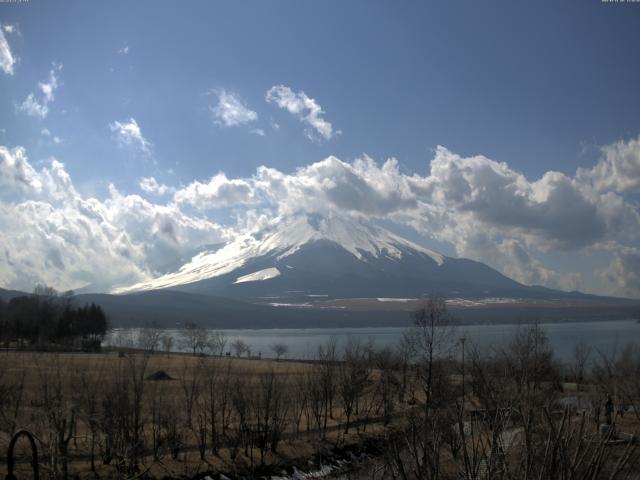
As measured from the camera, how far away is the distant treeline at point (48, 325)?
97.5 metres

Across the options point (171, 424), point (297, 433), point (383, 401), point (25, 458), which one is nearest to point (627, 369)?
point (383, 401)

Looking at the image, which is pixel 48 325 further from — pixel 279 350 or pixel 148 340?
pixel 279 350

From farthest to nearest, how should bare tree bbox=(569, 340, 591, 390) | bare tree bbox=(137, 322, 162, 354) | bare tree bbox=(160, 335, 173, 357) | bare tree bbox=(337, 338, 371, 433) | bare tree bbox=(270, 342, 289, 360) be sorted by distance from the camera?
bare tree bbox=(270, 342, 289, 360) → bare tree bbox=(160, 335, 173, 357) → bare tree bbox=(137, 322, 162, 354) → bare tree bbox=(569, 340, 591, 390) → bare tree bbox=(337, 338, 371, 433)

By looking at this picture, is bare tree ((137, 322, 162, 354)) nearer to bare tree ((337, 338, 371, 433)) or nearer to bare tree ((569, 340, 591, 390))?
bare tree ((337, 338, 371, 433))

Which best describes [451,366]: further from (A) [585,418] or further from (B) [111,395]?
(A) [585,418]

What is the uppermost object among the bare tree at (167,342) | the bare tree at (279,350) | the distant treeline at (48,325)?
the distant treeline at (48,325)

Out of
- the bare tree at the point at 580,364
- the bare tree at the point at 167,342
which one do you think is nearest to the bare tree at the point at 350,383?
the bare tree at the point at 580,364

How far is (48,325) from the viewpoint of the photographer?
106 m

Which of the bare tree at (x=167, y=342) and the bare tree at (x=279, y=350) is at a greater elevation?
the bare tree at (x=167, y=342)

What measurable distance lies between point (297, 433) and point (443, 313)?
19.9 meters

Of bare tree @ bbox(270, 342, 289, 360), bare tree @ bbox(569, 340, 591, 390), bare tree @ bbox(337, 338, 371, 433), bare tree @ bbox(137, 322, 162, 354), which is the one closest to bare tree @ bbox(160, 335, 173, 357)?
bare tree @ bbox(137, 322, 162, 354)

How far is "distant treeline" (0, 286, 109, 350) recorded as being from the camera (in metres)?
→ 97.5

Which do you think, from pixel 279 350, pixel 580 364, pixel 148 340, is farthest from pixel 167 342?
pixel 580 364

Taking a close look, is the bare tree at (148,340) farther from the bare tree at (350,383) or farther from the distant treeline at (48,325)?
the bare tree at (350,383)
